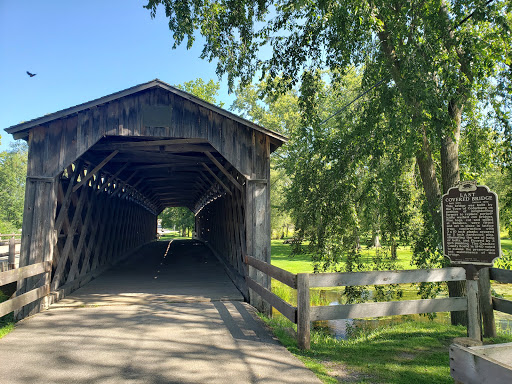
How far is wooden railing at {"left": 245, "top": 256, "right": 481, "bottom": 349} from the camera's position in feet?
14.6

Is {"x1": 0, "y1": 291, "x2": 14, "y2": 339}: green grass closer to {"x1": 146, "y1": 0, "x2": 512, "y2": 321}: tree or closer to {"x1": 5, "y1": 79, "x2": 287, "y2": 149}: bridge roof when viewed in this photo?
{"x1": 5, "y1": 79, "x2": 287, "y2": 149}: bridge roof

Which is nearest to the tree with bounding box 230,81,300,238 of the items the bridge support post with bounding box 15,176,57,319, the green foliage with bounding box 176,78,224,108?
the green foliage with bounding box 176,78,224,108

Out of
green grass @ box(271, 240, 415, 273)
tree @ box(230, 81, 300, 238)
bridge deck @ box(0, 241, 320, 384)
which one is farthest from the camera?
tree @ box(230, 81, 300, 238)

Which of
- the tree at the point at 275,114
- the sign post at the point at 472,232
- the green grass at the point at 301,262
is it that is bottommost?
the green grass at the point at 301,262

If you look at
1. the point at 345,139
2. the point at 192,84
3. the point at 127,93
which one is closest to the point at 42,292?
the point at 127,93

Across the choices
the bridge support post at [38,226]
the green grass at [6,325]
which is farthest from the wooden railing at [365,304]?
the bridge support post at [38,226]

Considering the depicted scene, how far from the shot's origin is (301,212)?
7125 millimetres

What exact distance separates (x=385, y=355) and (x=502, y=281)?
5.98 ft

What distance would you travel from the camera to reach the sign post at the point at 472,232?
4.33 m

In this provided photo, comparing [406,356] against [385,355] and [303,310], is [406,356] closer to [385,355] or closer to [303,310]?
[385,355]

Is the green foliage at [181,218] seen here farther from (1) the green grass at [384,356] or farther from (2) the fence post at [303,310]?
(2) the fence post at [303,310]

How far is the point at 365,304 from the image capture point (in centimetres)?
460

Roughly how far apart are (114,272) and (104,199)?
232cm

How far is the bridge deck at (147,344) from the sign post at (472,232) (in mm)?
2217
